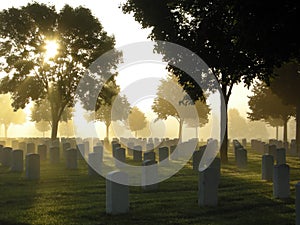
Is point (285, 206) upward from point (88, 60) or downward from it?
downward

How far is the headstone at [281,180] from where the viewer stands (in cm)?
1183

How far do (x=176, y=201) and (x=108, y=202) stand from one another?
2318 mm

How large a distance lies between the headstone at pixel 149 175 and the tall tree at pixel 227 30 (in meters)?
4.92

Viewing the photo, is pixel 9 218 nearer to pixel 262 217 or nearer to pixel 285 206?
pixel 262 217

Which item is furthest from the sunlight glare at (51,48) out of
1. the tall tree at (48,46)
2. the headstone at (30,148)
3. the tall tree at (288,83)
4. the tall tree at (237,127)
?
the tall tree at (237,127)

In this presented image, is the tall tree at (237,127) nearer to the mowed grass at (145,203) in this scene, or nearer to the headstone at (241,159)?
the headstone at (241,159)

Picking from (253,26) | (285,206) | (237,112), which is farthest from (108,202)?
(237,112)

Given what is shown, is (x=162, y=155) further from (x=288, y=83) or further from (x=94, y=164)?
(x=288, y=83)

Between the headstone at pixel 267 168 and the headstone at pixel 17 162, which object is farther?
the headstone at pixel 17 162

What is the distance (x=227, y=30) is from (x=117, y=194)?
9427 mm

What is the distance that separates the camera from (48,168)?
20.0 meters

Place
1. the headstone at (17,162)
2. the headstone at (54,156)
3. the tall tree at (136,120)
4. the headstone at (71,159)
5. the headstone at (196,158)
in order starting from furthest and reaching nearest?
the tall tree at (136,120), the headstone at (54,156), the headstone at (71,159), the headstone at (196,158), the headstone at (17,162)

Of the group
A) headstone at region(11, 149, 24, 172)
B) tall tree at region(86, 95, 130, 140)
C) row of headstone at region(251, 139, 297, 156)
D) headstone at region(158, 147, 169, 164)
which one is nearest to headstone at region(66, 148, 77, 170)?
headstone at region(11, 149, 24, 172)

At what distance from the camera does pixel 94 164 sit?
1736 centimetres
